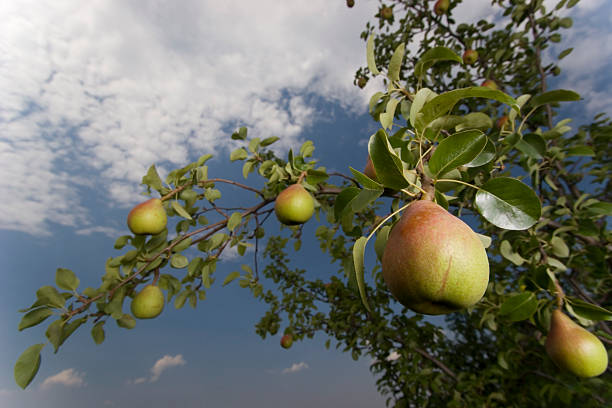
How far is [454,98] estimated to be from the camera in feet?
1.86

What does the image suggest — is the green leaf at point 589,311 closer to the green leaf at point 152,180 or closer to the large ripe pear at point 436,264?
the large ripe pear at point 436,264

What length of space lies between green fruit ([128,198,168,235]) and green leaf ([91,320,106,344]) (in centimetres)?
44

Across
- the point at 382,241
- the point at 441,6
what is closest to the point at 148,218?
the point at 382,241

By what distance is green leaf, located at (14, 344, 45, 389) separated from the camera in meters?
1.15

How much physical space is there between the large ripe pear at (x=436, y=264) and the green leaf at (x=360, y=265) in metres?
0.05

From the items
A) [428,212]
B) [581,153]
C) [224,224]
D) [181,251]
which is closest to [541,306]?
[581,153]

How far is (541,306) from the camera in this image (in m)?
1.31

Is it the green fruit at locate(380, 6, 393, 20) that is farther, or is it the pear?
the green fruit at locate(380, 6, 393, 20)

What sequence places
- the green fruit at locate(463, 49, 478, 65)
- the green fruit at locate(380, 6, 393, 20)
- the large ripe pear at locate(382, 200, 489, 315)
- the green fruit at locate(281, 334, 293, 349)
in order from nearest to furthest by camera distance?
the large ripe pear at locate(382, 200, 489, 315) → the green fruit at locate(463, 49, 478, 65) → the green fruit at locate(380, 6, 393, 20) → the green fruit at locate(281, 334, 293, 349)

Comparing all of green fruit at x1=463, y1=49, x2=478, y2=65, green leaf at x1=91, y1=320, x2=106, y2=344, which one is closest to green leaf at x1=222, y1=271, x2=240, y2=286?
green leaf at x1=91, y1=320, x2=106, y2=344

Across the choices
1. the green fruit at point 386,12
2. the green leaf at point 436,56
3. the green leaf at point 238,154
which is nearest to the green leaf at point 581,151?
the green leaf at point 436,56

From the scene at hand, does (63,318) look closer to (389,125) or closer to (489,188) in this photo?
(389,125)

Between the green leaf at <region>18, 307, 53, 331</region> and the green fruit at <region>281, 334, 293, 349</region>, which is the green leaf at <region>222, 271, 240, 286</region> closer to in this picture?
the green leaf at <region>18, 307, 53, 331</region>

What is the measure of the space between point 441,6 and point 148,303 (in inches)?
118
